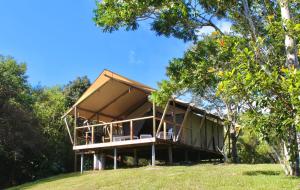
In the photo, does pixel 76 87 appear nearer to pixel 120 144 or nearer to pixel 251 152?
pixel 251 152

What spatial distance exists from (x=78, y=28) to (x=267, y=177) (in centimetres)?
1549

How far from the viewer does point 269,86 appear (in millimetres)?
8102

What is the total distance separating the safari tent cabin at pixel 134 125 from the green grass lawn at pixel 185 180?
3.16 metres

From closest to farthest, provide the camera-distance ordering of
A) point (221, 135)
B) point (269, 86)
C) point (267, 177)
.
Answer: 1. point (269, 86)
2. point (267, 177)
3. point (221, 135)

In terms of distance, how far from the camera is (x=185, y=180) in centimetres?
1405

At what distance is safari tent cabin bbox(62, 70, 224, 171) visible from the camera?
20328mm

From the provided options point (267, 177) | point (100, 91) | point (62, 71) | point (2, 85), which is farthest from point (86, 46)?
point (267, 177)

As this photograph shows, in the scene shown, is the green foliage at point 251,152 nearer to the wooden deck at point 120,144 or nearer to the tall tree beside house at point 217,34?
the wooden deck at point 120,144

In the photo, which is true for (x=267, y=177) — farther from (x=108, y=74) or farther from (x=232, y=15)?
(x=108, y=74)

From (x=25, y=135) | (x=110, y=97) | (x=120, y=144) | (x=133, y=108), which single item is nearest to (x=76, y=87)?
(x=25, y=135)

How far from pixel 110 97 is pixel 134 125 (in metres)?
1.99

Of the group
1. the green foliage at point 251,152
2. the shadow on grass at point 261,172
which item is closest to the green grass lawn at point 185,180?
the shadow on grass at point 261,172

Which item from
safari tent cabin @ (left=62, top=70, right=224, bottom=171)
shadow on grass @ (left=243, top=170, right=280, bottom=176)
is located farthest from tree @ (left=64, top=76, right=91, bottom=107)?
shadow on grass @ (left=243, top=170, right=280, bottom=176)

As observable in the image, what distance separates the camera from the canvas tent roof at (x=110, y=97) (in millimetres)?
20517
